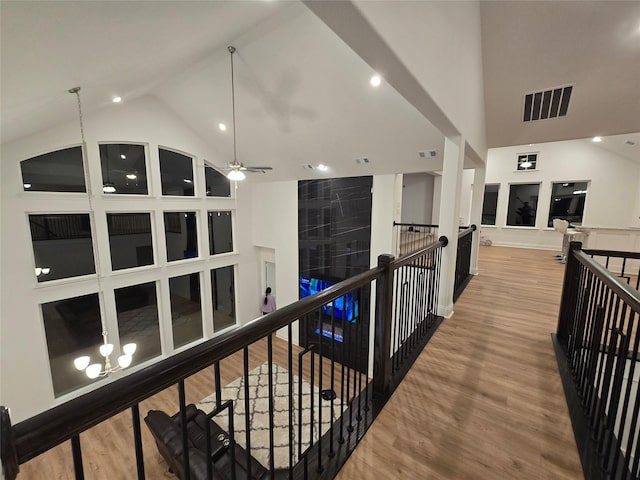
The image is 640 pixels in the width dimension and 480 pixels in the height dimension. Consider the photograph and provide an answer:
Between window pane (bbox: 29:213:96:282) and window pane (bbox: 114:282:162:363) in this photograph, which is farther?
window pane (bbox: 114:282:162:363)

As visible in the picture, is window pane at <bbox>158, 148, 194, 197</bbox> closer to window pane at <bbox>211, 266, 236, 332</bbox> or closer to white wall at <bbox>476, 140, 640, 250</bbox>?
window pane at <bbox>211, 266, 236, 332</bbox>

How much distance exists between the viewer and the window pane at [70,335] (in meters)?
5.43

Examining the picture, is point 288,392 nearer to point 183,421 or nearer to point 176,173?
point 183,421

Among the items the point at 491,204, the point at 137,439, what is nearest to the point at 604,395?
the point at 137,439

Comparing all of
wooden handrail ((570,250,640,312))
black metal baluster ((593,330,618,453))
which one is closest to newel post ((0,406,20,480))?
wooden handrail ((570,250,640,312))

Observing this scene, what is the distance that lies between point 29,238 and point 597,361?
7.77 meters

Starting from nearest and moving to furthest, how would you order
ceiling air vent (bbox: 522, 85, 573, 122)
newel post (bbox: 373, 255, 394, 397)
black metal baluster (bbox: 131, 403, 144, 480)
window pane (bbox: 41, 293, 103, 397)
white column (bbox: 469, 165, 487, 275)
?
black metal baluster (bbox: 131, 403, 144, 480)
newel post (bbox: 373, 255, 394, 397)
ceiling air vent (bbox: 522, 85, 573, 122)
white column (bbox: 469, 165, 487, 275)
window pane (bbox: 41, 293, 103, 397)

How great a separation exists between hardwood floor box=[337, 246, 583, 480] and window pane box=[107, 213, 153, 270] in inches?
260

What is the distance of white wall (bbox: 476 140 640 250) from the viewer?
25.2 feet

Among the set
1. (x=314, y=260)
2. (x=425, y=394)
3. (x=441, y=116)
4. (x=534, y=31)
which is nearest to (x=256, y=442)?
(x=425, y=394)

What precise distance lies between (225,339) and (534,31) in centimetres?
467

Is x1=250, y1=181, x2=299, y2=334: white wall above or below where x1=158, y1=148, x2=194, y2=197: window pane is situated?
below

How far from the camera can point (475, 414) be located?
194cm

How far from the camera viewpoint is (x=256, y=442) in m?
4.44
